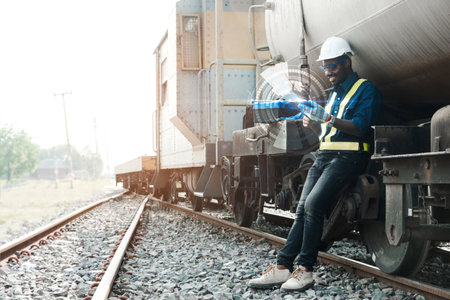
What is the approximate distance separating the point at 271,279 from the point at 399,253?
42.4 inches

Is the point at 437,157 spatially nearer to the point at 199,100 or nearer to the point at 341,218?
the point at 341,218

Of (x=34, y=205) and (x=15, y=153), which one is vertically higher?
(x=15, y=153)

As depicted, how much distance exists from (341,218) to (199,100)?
5.97 m

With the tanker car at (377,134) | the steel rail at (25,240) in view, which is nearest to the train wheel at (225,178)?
the tanker car at (377,134)

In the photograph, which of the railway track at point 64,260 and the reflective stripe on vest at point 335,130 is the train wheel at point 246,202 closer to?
the railway track at point 64,260

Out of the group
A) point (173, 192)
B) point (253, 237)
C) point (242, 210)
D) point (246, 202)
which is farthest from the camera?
point (173, 192)

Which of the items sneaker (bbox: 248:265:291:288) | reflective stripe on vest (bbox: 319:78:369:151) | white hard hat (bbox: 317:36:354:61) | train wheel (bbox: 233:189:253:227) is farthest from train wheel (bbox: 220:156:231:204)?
white hard hat (bbox: 317:36:354:61)

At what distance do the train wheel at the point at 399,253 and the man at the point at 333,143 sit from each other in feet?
1.74

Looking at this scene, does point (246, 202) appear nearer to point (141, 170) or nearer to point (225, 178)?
point (225, 178)

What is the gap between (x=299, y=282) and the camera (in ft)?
14.0

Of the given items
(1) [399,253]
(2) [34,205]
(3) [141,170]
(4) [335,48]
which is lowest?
(2) [34,205]

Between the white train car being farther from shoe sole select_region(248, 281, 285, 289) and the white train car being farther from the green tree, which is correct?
the green tree

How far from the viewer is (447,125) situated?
3.23m

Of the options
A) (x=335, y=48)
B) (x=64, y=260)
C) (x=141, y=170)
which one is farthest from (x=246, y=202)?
(x=141, y=170)
